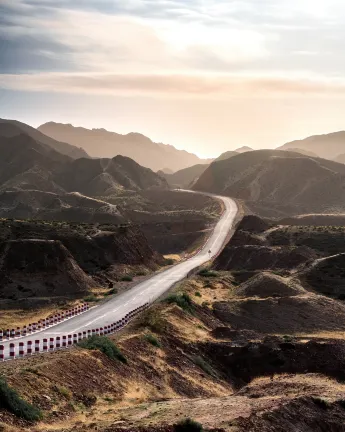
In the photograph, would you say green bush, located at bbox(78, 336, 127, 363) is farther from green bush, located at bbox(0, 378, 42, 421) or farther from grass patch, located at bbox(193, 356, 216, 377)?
green bush, located at bbox(0, 378, 42, 421)

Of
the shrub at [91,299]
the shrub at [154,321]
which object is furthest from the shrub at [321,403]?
the shrub at [91,299]

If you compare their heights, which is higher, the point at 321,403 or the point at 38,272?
the point at 38,272

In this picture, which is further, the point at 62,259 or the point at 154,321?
the point at 62,259

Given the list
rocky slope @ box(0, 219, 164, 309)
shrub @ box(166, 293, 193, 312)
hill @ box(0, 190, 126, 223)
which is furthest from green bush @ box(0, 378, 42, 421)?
hill @ box(0, 190, 126, 223)

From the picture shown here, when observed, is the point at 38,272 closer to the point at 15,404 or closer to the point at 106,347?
the point at 106,347

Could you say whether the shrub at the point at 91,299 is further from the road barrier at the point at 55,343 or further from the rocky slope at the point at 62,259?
the road barrier at the point at 55,343

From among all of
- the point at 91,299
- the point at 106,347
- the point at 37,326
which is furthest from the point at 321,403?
the point at 91,299
